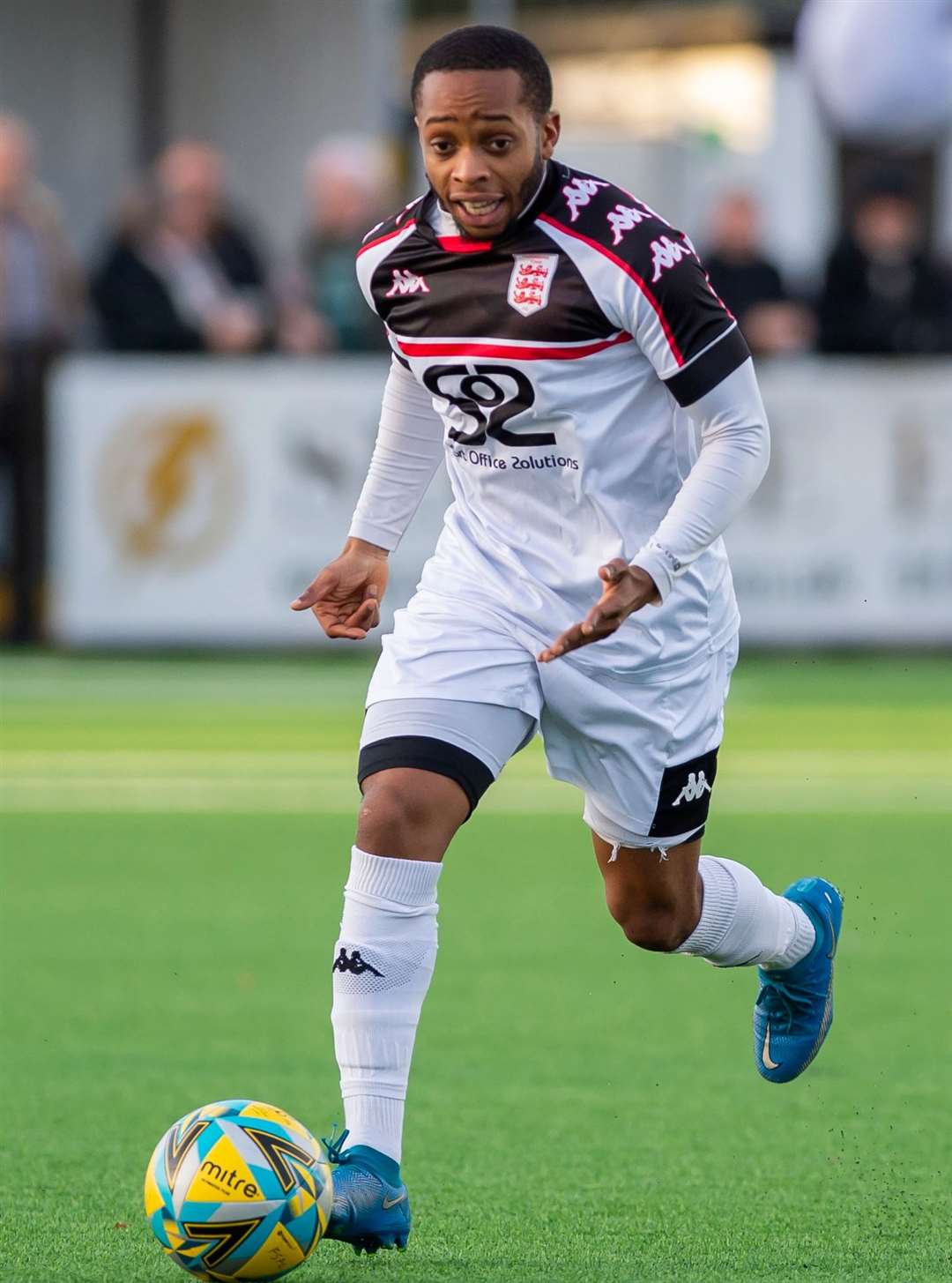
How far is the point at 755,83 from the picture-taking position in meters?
25.0

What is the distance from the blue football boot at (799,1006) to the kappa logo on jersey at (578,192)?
173 centimetres

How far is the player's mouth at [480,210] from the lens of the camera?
4.50m

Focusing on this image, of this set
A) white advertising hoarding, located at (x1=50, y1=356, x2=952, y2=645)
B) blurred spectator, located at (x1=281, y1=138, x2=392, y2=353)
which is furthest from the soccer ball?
blurred spectator, located at (x1=281, y1=138, x2=392, y2=353)

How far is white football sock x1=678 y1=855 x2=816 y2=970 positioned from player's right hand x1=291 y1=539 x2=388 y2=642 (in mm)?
897

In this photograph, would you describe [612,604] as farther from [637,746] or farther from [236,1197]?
[236,1197]

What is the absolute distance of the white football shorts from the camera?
4.61 meters

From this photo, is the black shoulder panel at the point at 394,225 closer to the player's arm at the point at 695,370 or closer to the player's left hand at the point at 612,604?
the player's arm at the point at 695,370

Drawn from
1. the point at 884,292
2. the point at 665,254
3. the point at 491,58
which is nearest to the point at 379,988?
the point at 665,254

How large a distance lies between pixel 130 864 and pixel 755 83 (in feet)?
59.1

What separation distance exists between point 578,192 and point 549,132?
122mm

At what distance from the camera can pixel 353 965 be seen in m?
4.43

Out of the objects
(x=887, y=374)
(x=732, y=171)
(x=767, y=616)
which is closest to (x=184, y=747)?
(x=767, y=616)

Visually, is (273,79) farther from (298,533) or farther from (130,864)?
(130,864)

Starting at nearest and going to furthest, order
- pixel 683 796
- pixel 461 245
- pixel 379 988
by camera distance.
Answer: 1. pixel 379 988
2. pixel 461 245
3. pixel 683 796
